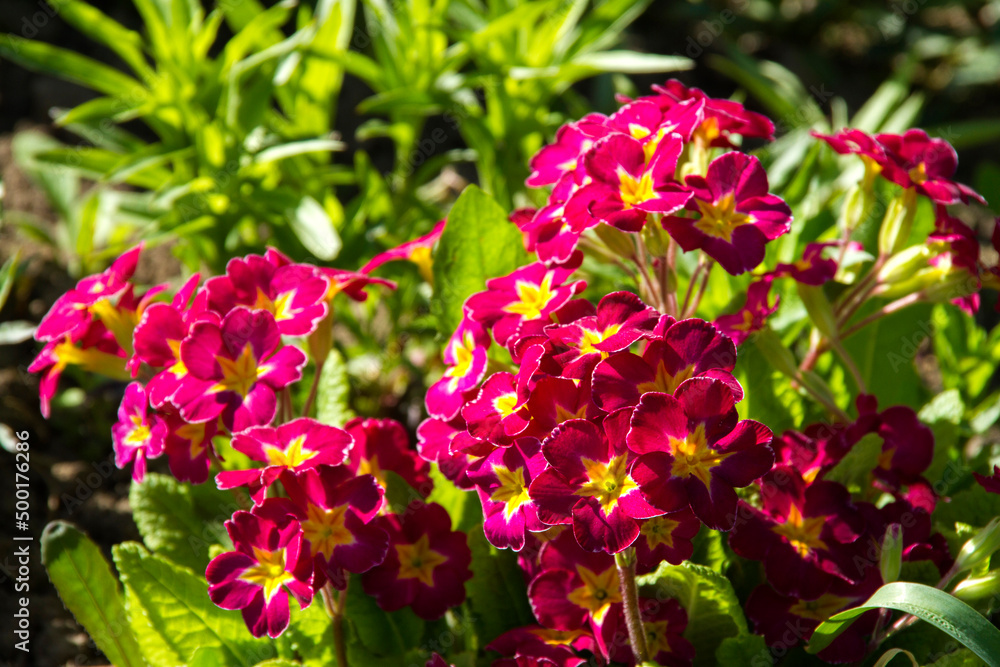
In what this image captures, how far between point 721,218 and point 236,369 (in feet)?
2.19

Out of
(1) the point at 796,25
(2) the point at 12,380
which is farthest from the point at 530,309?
(1) the point at 796,25

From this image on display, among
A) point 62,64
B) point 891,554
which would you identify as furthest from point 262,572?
point 62,64

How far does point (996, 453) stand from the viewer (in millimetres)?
1574

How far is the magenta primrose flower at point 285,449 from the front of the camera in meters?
1.15

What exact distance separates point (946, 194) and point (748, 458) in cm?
56

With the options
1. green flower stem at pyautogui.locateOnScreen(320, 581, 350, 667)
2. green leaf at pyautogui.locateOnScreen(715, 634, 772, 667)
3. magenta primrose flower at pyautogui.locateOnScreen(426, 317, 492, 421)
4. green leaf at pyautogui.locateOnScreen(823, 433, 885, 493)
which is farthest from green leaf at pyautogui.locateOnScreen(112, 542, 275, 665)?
green leaf at pyautogui.locateOnScreen(823, 433, 885, 493)

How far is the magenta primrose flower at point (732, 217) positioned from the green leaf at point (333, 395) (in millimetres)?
678

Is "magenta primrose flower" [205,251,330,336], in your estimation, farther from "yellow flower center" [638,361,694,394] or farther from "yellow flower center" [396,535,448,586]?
"yellow flower center" [638,361,694,394]

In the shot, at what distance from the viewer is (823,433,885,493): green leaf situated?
4.15 feet

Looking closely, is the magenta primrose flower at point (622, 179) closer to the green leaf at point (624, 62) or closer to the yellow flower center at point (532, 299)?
the yellow flower center at point (532, 299)

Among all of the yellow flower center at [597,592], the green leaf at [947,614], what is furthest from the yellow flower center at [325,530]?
the green leaf at [947,614]

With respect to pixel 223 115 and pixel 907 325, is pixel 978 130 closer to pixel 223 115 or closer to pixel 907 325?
pixel 907 325

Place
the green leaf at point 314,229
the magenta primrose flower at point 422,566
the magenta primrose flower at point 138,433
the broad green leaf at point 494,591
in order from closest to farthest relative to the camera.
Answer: the magenta primrose flower at point 138,433, the magenta primrose flower at point 422,566, the broad green leaf at point 494,591, the green leaf at point 314,229

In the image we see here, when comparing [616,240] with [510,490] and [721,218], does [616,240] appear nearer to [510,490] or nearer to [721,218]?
[721,218]
